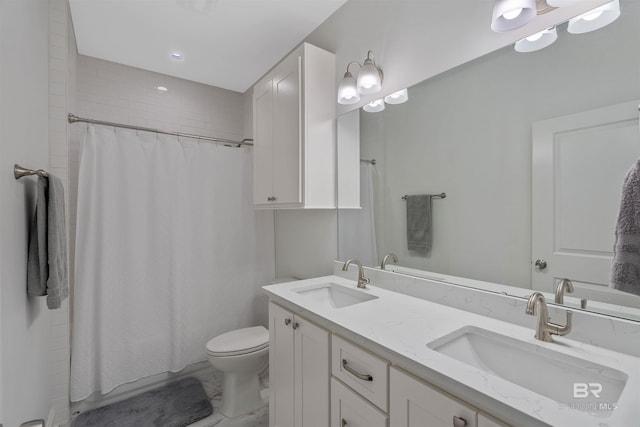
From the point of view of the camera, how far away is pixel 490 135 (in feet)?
4.03

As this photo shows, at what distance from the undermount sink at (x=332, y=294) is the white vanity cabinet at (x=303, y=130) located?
494 millimetres

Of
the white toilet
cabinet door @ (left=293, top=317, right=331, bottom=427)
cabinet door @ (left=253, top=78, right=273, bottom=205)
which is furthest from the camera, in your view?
cabinet door @ (left=253, top=78, right=273, bottom=205)

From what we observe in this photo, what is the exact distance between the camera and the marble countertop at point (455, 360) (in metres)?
0.61

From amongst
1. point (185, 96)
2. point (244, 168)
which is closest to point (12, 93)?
point (244, 168)

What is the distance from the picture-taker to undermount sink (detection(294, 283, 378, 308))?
5.27 feet

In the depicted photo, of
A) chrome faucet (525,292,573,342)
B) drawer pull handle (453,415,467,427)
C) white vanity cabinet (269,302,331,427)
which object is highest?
chrome faucet (525,292,573,342)

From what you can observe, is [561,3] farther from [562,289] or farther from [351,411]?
[351,411]

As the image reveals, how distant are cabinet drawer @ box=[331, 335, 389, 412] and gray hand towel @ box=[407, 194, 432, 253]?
0.66m

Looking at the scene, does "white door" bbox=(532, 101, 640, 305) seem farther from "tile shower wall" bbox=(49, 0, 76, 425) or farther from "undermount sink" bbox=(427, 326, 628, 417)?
"tile shower wall" bbox=(49, 0, 76, 425)

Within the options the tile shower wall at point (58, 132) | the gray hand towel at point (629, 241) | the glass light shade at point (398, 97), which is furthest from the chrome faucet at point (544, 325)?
the tile shower wall at point (58, 132)

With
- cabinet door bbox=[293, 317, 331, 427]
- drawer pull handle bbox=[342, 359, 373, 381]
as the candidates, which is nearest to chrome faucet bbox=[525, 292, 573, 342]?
drawer pull handle bbox=[342, 359, 373, 381]

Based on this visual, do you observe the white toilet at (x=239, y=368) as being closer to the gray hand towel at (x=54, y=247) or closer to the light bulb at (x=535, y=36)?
the gray hand towel at (x=54, y=247)

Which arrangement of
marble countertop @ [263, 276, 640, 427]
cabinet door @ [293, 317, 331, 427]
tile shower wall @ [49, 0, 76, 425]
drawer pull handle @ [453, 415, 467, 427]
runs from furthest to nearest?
tile shower wall @ [49, 0, 76, 425], cabinet door @ [293, 317, 331, 427], drawer pull handle @ [453, 415, 467, 427], marble countertop @ [263, 276, 640, 427]

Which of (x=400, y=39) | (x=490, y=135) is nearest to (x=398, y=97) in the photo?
(x=400, y=39)
